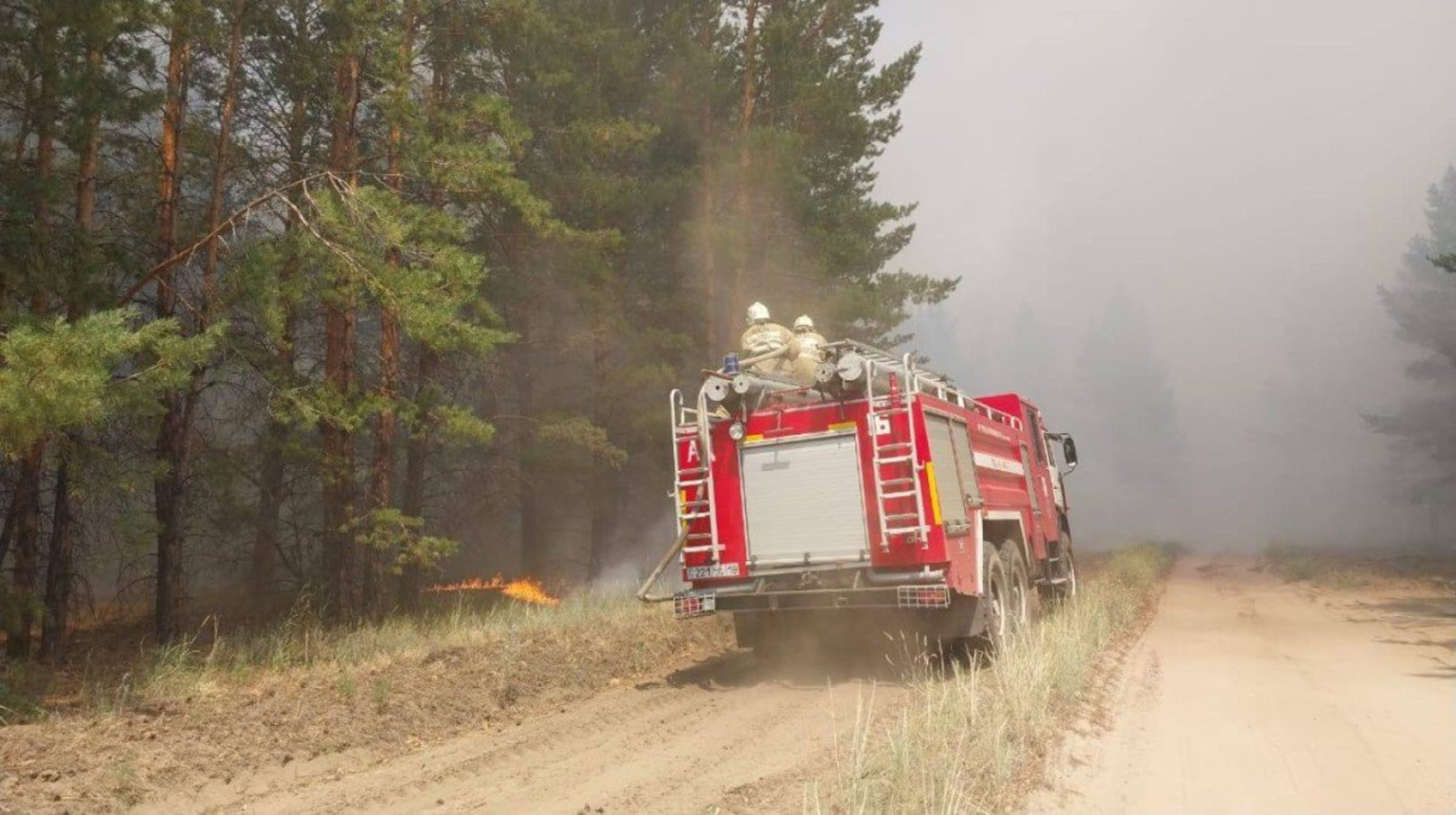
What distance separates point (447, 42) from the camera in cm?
1352

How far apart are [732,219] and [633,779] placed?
1496 cm

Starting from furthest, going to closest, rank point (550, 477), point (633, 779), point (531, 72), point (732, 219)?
→ point (550, 477), point (732, 219), point (531, 72), point (633, 779)

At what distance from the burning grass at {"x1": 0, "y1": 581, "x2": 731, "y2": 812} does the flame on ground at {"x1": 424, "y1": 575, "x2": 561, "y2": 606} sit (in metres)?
5.39

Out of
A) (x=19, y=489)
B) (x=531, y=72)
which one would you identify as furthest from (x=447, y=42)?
(x=19, y=489)

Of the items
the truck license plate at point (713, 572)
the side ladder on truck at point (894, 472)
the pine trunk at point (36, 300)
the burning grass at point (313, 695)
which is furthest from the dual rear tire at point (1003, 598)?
the pine trunk at point (36, 300)

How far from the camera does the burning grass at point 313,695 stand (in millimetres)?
4996

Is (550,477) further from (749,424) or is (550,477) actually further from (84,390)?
(84,390)

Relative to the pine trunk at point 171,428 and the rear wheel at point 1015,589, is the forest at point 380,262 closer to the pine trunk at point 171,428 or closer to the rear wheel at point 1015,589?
the pine trunk at point 171,428

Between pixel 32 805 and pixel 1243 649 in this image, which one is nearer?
pixel 32 805

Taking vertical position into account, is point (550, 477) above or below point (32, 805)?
above

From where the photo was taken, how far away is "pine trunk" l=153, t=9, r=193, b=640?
10172mm

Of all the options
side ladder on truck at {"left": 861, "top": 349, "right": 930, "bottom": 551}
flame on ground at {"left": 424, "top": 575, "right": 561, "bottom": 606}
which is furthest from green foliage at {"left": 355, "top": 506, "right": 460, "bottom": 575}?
side ladder on truck at {"left": 861, "top": 349, "right": 930, "bottom": 551}

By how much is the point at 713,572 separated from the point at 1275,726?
4.69 m

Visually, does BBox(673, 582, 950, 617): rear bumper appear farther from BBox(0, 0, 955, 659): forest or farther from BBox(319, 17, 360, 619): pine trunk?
BBox(319, 17, 360, 619): pine trunk
